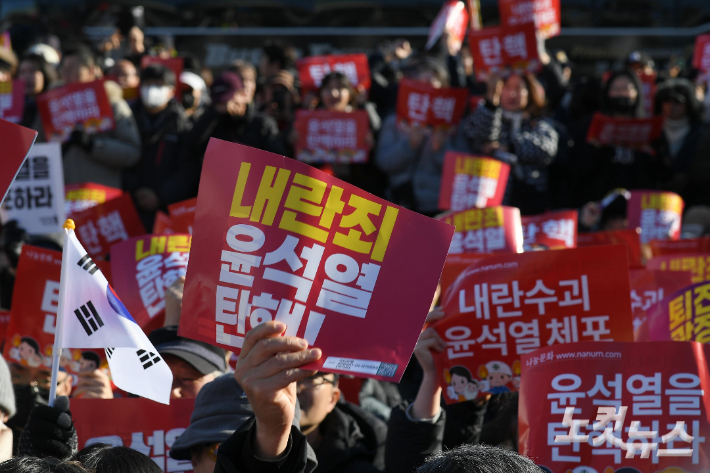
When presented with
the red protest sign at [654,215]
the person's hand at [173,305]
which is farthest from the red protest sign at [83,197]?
the red protest sign at [654,215]

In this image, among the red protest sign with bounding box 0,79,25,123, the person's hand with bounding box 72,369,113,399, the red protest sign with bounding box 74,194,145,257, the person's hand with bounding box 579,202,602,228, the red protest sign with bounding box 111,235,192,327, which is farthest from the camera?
the red protest sign with bounding box 0,79,25,123

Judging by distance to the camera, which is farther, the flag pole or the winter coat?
the winter coat

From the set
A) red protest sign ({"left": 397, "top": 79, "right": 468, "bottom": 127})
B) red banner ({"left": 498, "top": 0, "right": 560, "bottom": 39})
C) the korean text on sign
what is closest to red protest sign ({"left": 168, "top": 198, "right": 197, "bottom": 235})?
the korean text on sign

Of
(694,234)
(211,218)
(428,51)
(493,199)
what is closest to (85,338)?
(211,218)

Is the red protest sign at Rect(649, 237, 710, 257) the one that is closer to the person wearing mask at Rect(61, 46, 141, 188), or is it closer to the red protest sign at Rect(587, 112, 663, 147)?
the red protest sign at Rect(587, 112, 663, 147)

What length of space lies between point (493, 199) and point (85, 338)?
13.5 ft

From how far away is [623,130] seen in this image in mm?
7902

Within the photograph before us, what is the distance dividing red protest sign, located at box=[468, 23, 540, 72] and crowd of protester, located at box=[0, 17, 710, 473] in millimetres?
421

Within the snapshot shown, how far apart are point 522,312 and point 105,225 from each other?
3110 mm

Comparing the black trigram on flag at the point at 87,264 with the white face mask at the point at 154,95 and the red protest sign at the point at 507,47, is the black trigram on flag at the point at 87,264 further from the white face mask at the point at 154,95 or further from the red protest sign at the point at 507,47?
the red protest sign at the point at 507,47

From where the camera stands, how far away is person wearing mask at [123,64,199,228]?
7215 mm

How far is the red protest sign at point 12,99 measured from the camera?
25.4ft

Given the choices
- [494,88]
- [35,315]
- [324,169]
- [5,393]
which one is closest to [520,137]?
[494,88]

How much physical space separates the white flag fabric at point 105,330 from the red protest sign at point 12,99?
5.47 meters
